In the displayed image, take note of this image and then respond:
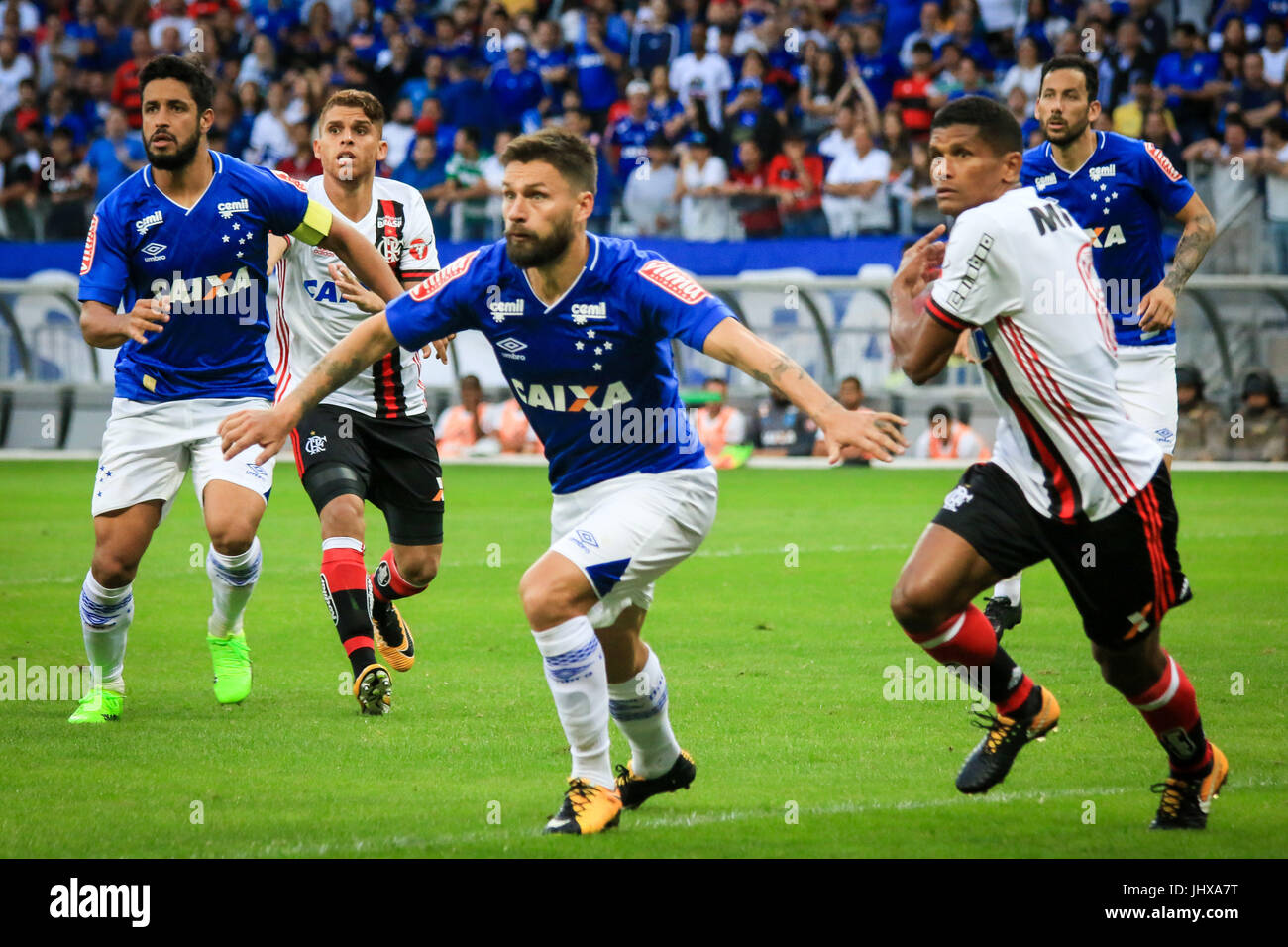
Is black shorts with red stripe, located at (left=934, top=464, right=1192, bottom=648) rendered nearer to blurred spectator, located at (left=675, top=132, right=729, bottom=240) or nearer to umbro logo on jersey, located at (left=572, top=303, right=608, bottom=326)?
umbro logo on jersey, located at (left=572, top=303, right=608, bottom=326)

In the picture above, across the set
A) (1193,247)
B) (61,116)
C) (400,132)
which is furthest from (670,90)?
(1193,247)

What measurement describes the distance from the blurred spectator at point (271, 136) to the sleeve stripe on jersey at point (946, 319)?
2191 centimetres

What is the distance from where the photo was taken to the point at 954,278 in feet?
17.1

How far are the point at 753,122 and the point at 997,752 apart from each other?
18098 millimetres

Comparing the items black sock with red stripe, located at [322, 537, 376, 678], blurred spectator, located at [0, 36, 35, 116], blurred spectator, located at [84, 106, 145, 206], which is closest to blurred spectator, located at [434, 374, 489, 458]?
blurred spectator, located at [84, 106, 145, 206]

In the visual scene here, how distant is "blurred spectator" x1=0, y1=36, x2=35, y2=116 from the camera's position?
2802 cm

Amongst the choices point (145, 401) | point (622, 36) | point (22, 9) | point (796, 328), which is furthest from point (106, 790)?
point (22, 9)

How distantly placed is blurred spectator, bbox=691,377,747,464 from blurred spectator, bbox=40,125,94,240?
949cm

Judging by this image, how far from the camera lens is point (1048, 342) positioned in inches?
209

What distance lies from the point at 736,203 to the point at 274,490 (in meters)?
7.55

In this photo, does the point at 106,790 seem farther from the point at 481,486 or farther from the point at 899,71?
the point at 899,71

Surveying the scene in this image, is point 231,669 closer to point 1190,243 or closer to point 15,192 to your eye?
point 1190,243

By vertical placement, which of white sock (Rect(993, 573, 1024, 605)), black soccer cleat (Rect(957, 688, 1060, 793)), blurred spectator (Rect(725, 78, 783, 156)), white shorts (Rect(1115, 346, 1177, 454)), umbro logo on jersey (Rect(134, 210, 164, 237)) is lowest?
black soccer cleat (Rect(957, 688, 1060, 793))

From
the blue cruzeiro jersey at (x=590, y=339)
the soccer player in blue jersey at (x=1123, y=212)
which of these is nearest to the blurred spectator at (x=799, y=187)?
the soccer player in blue jersey at (x=1123, y=212)
